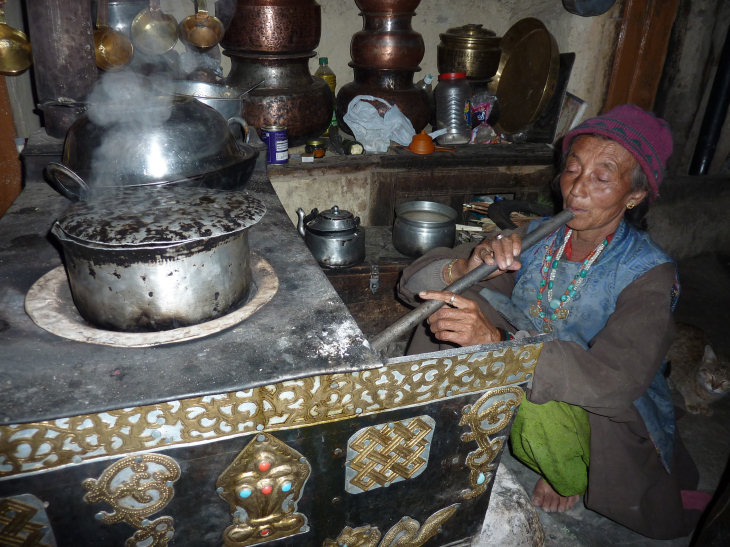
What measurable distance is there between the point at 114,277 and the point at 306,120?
3184 mm

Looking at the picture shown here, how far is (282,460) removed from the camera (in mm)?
1379

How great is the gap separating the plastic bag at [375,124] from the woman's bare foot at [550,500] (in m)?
3.05

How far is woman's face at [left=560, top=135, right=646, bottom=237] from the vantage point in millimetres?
1995

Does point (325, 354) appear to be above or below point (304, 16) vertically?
below

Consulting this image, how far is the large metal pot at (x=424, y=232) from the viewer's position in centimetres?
354

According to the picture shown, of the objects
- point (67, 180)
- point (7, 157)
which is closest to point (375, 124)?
point (7, 157)

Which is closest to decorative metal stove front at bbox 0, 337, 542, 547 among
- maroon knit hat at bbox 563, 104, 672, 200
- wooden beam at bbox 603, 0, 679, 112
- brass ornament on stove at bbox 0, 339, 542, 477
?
brass ornament on stove at bbox 0, 339, 542, 477

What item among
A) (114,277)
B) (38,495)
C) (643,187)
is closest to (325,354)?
(114,277)

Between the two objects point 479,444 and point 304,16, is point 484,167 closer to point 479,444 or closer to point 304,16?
point 304,16

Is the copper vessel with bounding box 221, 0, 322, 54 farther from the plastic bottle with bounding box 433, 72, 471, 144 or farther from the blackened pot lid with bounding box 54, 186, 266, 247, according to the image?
the blackened pot lid with bounding box 54, 186, 266, 247

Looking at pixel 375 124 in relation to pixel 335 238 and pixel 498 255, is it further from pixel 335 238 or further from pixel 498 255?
pixel 498 255

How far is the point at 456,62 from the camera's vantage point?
4848mm

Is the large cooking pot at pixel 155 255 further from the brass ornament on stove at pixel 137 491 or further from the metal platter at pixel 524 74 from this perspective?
the metal platter at pixel 524 74

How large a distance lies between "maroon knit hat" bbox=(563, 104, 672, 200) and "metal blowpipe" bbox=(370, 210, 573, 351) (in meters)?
0.35
